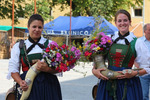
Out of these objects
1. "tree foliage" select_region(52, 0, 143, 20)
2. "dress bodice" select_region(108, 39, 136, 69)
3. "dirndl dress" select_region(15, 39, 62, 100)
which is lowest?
"dirndl dress" select_region(15, 39, 62, 100)

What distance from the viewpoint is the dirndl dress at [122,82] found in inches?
173

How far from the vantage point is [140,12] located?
40.9m

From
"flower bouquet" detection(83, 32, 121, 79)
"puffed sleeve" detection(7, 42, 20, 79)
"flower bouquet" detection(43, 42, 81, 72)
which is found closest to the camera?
"flower bouquet" detection(43, 42, 81, 72)

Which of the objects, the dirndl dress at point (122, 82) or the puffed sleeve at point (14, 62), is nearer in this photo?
the puffed sleeve at point (14, 62)

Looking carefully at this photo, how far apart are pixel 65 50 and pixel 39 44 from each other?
36cm

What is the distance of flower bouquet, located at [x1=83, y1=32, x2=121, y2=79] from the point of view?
4379mm

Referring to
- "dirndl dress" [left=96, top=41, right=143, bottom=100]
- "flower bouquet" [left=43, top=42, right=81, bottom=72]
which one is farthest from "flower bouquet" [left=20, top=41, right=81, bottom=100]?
"dirndl dress" [left=96, top=41, right=143, bottom=100]

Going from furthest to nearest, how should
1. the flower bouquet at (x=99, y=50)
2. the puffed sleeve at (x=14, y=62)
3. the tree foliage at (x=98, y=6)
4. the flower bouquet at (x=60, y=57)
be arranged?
the tree foliage at (x=98, y=6) → the flower bouquet at (x=99, y=50) → the puffed sleeve at (x=14, y=62) → the flower bouquet at (x=60, y=57)

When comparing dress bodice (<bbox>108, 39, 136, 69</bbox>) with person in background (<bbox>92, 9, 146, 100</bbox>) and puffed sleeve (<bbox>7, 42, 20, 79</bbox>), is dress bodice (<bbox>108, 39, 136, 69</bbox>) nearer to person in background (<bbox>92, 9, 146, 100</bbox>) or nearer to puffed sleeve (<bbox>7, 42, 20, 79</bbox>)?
person in background (<bbox>92, 9, 146, 100</bbox>)

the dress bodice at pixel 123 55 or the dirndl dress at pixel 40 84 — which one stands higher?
the dress bodice at pixel 123 55

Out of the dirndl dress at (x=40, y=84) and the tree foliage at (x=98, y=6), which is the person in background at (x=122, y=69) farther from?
the tree foliage at (x=98, y=6)

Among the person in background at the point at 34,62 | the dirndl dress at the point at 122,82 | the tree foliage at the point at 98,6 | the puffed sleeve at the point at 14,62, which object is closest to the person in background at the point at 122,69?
the dirndl dress at the point at 122,82

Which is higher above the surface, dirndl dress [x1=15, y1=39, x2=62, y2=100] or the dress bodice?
the dress bodice

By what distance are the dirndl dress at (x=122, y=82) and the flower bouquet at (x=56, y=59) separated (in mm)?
515
